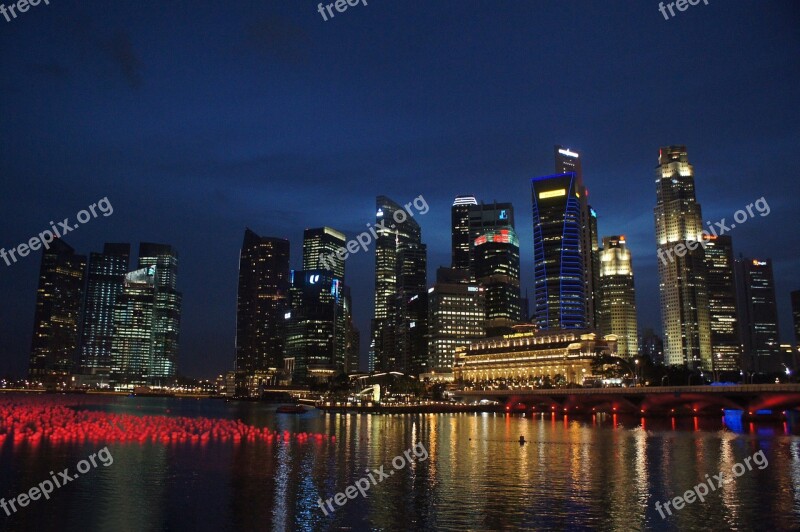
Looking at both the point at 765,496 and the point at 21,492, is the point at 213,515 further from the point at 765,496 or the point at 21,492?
the point at 765,496

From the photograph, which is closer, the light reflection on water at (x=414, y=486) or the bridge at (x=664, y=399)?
the light reflection on water at (x=414, y=486)

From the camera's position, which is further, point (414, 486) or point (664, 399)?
point (664, 399)

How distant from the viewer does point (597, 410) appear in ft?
565

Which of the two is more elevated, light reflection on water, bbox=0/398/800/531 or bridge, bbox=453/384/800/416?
bridge, bbox=453/384/800/416

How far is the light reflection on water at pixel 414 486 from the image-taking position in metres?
36.9

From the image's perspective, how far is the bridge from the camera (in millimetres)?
118312

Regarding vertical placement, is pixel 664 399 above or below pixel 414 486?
above

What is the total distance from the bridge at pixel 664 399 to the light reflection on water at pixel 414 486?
4051cm

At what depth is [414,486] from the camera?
159ft

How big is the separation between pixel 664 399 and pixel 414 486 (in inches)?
4196

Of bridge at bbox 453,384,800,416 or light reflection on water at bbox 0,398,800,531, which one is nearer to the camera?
light reflection on water at bbox 0,398,800,531

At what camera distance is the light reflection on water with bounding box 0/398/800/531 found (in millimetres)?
36875

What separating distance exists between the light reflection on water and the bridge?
4051 cm

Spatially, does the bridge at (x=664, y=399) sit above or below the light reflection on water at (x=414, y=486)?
above
